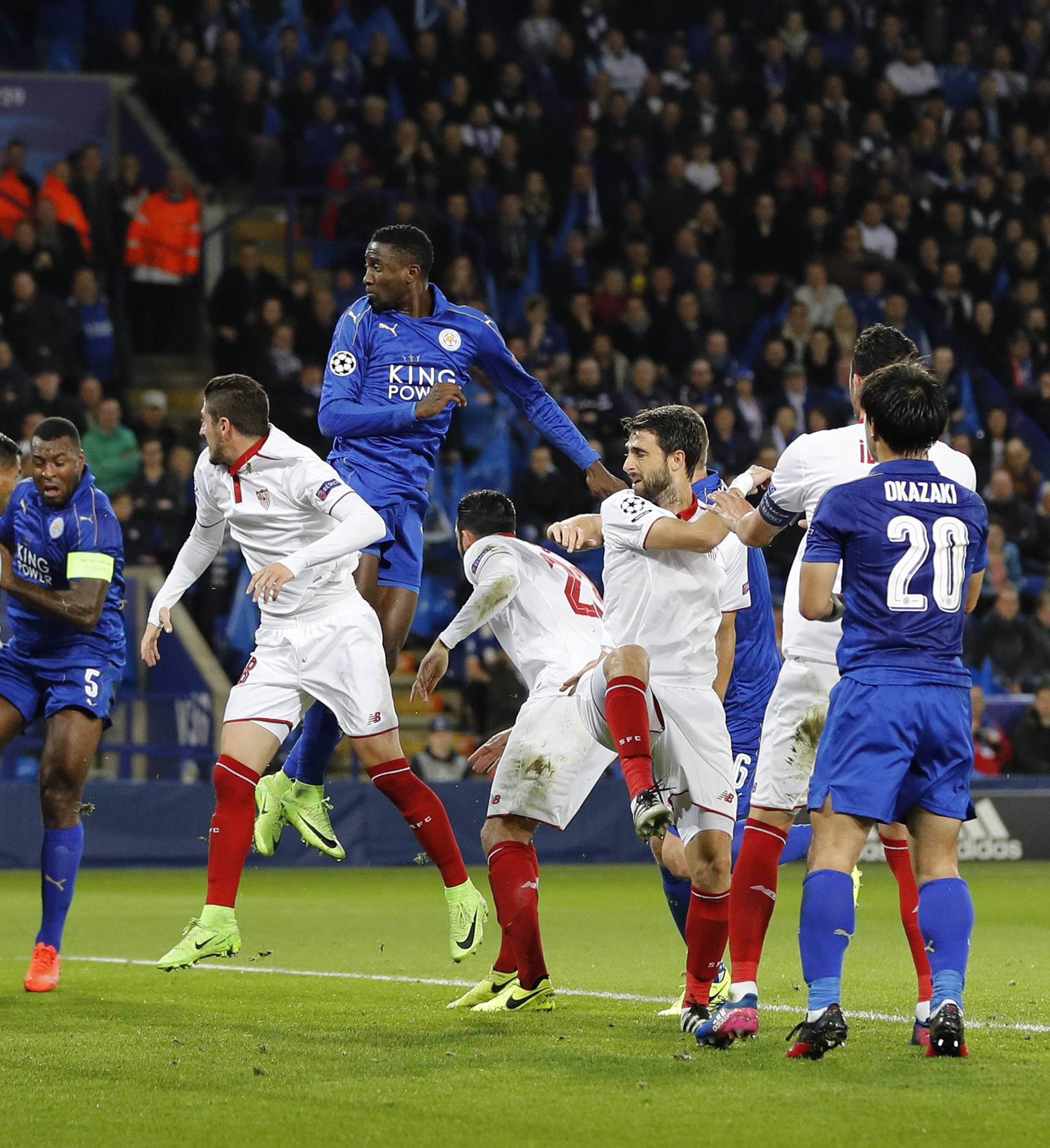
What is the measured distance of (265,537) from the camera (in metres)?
7.23

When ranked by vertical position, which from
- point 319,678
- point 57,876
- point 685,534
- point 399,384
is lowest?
point 57,876

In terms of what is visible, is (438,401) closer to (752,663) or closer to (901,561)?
(752,663)

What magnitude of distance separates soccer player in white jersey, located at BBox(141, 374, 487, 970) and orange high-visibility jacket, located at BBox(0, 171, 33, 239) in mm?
11319

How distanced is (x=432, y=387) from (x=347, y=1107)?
394 cm

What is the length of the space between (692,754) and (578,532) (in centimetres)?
117

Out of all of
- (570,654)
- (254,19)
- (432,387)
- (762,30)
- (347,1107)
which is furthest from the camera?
(762,30)

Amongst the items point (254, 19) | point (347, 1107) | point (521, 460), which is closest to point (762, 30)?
point (254, 19)

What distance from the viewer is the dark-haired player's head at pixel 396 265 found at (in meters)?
8.02

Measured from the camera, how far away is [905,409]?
536 cm

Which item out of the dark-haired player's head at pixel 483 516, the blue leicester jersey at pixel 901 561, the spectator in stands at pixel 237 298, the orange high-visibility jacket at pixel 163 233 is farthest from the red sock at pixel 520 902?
the orange high-visibility jacket at pixel 163 233

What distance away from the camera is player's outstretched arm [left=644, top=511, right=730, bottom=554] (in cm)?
604

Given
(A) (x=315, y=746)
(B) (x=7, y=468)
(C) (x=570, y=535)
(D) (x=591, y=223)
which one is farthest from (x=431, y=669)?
(D) (x=591, y=223)

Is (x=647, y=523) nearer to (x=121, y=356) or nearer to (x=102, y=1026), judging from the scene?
(x=102, y=1026)

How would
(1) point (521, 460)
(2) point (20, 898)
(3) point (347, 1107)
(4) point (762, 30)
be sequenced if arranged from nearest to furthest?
(3) point (347, 1107) < (2) point (20, 898) < (1) point (521, 460) < (4) point (762, 30)
